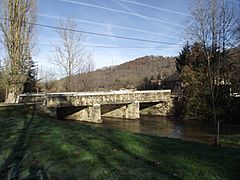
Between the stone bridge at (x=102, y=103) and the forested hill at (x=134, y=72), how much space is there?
23.9 meters

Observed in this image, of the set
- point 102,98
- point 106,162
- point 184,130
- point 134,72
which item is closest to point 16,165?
point 106,162

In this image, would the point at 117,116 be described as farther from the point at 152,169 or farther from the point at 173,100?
the point at 152,169

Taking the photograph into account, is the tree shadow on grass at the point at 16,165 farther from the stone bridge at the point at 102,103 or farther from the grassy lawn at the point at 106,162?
the stone bridge at the point at 102,103

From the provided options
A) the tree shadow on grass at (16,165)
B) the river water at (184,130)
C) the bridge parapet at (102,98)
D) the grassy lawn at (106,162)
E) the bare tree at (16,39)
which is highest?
the bare tree at (16,39)

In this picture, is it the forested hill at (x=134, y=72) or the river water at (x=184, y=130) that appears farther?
the forested hill at (x=134, y=72)

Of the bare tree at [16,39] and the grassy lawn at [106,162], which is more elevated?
the bare tree at [16,39]

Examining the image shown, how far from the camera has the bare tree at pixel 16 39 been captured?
2383 centimetres

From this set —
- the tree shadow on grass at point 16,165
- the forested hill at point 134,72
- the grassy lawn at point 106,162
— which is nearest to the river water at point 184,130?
the grassy lawn at point 106,162

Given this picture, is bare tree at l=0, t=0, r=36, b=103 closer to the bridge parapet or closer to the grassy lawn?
the bridge parapet

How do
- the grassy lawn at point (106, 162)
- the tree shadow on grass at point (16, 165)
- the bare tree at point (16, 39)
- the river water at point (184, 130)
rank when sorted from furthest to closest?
the bare tree at point (16, 39), the river water at point (184, 130), the tree shadow on grass at point (16, 165), the grassy lawn at point (106, 162)

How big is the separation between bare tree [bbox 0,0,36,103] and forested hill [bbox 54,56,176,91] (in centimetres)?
3038

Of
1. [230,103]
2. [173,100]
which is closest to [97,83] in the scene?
[173,100]

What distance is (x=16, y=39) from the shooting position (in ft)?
78.7

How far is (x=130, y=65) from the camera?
85562mm
